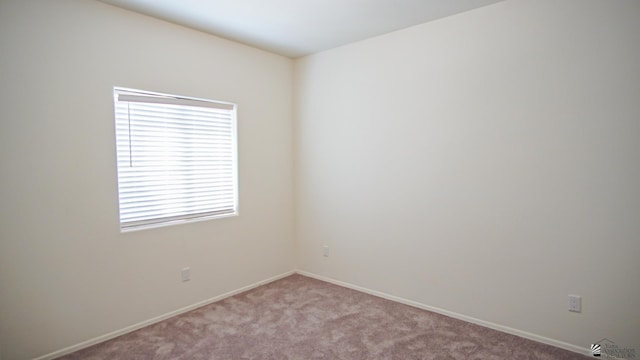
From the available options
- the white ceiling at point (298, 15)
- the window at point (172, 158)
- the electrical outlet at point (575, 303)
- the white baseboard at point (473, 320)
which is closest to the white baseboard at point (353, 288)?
the white baseboard at point (473, 320)

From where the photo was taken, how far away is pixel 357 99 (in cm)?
361

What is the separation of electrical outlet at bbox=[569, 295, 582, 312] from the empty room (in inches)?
0.7

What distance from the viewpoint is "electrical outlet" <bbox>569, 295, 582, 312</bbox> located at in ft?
8.03

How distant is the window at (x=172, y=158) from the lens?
2.84m

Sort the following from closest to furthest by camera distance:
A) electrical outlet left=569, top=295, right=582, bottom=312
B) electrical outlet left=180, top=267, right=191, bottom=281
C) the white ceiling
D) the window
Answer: electrical outlet left=569, top=295, right=582, bottom=312 < the white ceiling < the window < electrical outlet left=180, top=267, right=191, bottom=281

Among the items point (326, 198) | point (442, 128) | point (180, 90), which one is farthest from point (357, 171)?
point (180, 90)

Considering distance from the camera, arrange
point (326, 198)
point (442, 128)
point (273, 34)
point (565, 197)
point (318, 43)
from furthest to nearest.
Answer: point (326, 198)
point (318, 43)
point (273, 34)
point (442, 128)
point (565, 197)

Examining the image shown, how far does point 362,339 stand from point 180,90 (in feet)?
8.79

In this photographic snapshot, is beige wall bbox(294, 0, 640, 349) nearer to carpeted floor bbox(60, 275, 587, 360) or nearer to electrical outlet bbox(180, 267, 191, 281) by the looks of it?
carpeted floor bbox(60, 275, 587, 360)

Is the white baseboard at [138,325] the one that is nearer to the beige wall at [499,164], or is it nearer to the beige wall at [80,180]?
the beige wall at [80,180]

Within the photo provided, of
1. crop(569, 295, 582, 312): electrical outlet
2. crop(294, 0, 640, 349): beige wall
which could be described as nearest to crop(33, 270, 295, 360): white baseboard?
crop(294, 0, 640, 349): beige wall

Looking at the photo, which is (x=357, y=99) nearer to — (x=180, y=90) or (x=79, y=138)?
(x=180, y=90)

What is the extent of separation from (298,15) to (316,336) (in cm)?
268

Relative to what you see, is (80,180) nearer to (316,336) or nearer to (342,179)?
(316,336)
